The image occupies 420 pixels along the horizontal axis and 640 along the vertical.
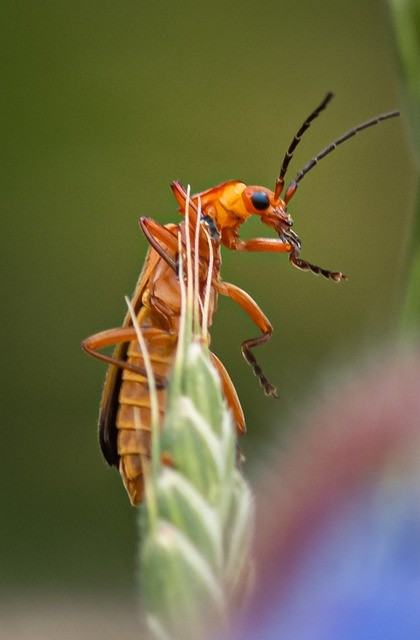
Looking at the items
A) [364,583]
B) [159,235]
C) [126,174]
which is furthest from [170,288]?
[126,174]

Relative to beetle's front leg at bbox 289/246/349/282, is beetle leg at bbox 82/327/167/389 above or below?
below

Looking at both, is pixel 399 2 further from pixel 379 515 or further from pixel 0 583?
pixel 0 583

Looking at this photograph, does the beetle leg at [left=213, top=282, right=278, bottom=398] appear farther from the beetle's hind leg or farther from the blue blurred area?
the blue blurred area

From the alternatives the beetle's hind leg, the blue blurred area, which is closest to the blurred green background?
the beetle's hind leg

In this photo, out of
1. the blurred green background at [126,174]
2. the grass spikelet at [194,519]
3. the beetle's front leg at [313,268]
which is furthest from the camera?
the blurred green background at [126,174]

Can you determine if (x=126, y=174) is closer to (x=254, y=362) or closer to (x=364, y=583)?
(x=254, y=362)

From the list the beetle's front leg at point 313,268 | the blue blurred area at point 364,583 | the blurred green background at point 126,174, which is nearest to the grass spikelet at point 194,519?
the blue blurred area at point 364,583

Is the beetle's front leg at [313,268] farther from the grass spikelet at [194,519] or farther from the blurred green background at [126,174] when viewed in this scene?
the blurred green background at [126,174]

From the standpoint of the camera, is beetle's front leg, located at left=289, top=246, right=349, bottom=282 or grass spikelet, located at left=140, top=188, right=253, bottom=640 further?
beetle's front leg, located at left=289, top=246, right=349, bottom=282
